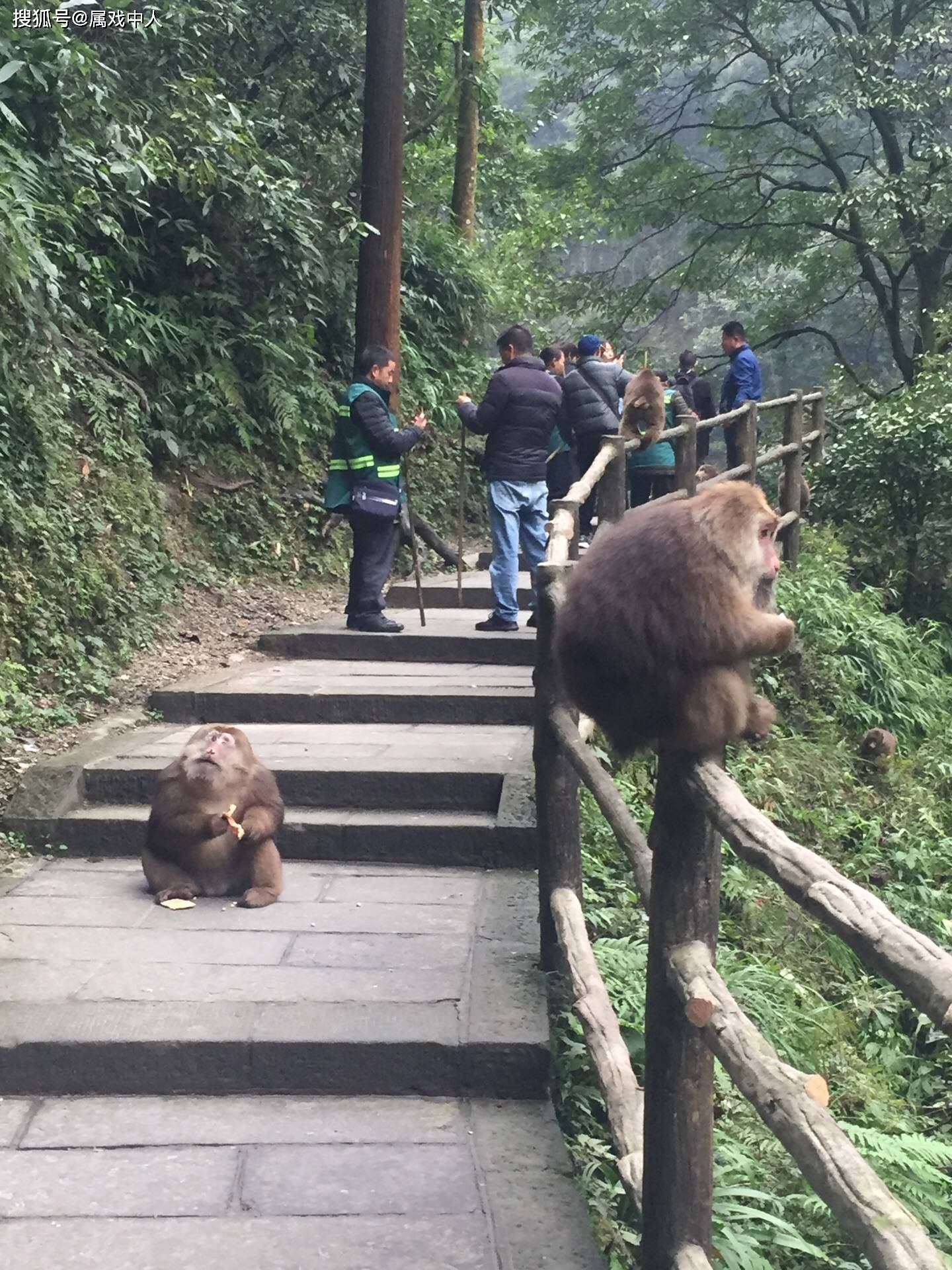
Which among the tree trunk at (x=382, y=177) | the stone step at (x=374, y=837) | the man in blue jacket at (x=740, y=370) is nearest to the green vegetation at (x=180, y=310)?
the tree trunk at (x=382, y=177)

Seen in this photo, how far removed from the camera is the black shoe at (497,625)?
26.5ft

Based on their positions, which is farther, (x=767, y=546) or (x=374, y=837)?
(x=374, y=837)

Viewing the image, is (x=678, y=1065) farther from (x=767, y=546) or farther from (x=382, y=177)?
(x=382, y=177)

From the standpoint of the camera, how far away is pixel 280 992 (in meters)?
3.83

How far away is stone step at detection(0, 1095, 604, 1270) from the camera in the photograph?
272 centimetres

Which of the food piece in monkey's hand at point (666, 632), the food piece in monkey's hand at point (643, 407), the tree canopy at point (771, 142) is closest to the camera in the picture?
the food piece in monkey's hand at point (666, 632)

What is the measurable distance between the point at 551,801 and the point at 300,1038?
106 centimetres

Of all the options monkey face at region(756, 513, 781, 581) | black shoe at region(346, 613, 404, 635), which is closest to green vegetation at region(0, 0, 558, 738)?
black shoe at region(346, 613, 404, 635)

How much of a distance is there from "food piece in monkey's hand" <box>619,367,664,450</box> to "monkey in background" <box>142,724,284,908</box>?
4605mm

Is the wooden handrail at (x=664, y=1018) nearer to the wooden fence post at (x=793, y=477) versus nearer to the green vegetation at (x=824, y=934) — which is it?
the green vegetation at (x=824, y=934)

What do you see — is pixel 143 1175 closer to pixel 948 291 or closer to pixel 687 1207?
pixel 687 1207

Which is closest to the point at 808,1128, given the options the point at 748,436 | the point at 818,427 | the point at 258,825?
the point at 258,825

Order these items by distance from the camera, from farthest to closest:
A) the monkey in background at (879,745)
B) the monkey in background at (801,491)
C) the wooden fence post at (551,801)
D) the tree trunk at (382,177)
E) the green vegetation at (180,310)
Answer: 1. the monkey in background at (801,491)
2. the tree trunk at (382,177)
3. the monkey in background at (879,745)
4. the green vegetation at (180,310)
5. the wooden fence post at (551,801)

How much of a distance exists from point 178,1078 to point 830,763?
15.7ft
